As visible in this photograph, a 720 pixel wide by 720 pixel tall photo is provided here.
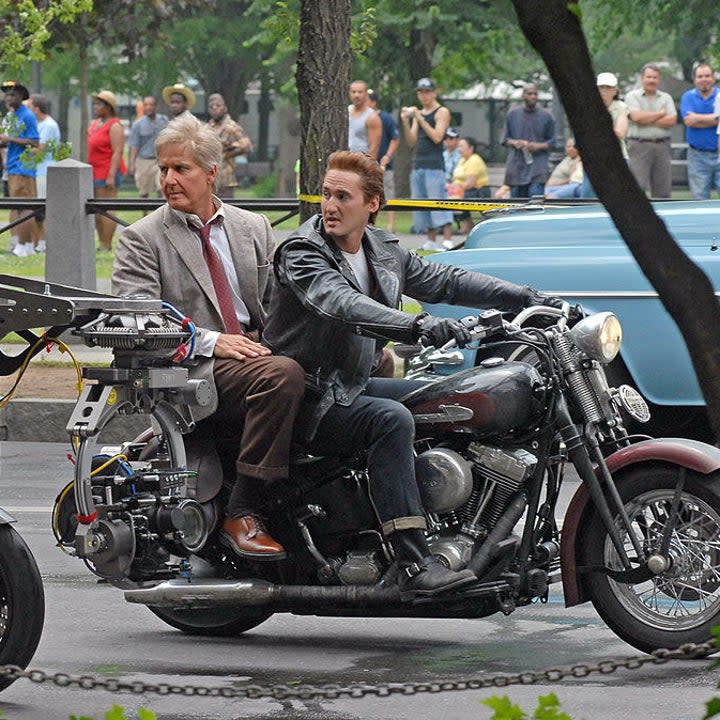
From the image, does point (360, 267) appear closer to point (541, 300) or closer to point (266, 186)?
point (541, 300)

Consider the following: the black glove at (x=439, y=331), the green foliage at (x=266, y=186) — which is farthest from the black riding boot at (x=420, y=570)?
the green foliage at (x=266, y=186)

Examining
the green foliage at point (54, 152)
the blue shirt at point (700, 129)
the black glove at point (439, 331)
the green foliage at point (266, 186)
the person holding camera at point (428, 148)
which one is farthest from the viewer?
the green foliage at point (266, 186)

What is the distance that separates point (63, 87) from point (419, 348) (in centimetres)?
4662

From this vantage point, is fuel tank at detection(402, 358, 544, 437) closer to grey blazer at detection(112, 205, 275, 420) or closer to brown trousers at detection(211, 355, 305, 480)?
brown trousers at detection(211, 355, 305, 480)

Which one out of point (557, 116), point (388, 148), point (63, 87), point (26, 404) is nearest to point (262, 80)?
point (63, 87)

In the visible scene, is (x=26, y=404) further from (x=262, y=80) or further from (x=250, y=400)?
(x=262, y=80)

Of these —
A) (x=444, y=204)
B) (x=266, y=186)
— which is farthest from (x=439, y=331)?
(x=266, y=186)

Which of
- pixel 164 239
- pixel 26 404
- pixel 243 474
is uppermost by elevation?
pixel 164 239

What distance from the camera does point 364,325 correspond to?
6141mm

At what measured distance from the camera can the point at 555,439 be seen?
6301 mm

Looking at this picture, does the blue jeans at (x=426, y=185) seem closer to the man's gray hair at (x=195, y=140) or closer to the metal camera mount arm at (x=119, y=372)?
the man's gray hair at (x=195, y=140)

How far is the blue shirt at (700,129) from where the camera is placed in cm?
2242

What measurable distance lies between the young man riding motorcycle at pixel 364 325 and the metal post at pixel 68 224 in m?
8.20

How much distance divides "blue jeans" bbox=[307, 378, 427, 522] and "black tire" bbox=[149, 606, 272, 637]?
0.80m
